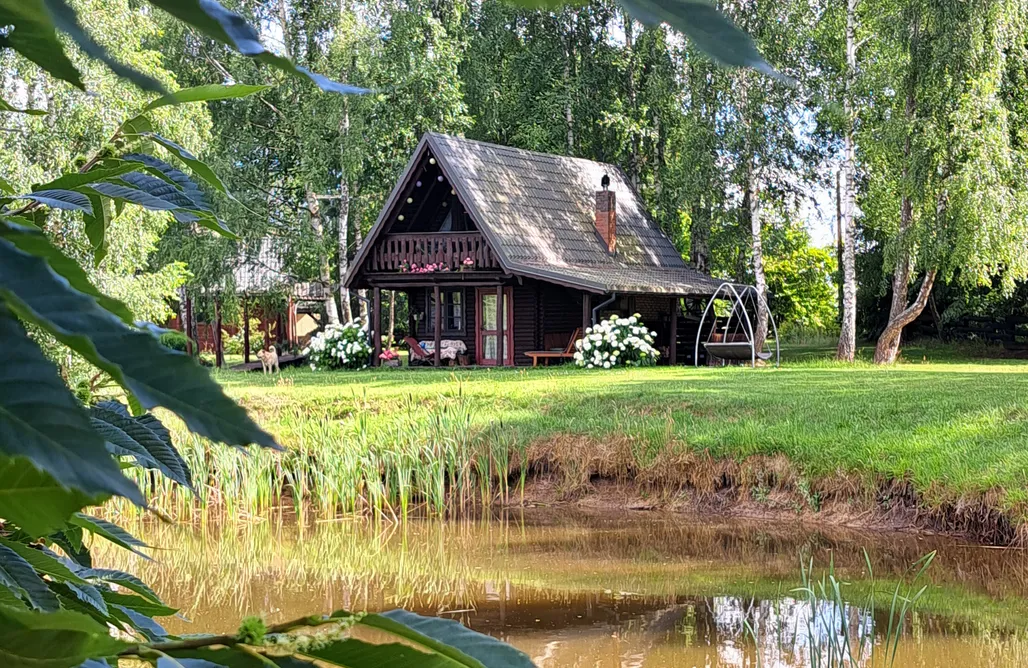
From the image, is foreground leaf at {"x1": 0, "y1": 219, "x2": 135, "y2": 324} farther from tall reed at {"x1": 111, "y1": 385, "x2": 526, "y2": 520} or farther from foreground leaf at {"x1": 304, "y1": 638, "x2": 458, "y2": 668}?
tall reed at {"x1": 111, "y1": 385, "x2": 526, "y2": 520}

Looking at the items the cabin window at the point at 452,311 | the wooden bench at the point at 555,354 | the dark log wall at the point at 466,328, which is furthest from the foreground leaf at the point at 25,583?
the cabin window at the point at 452,311

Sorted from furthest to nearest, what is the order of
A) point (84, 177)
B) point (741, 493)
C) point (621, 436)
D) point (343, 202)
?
point (343, 202)
point (621, 436)
point (741, 493)
point (84, 177)

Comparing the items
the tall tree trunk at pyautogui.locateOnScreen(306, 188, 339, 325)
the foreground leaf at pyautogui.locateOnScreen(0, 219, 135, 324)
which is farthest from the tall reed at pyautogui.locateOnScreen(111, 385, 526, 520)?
the tall tree trunk at pyautogui.locateOnScreen(306, 188, 339, 325)

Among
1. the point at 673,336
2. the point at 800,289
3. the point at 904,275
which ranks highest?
the point at 800,289

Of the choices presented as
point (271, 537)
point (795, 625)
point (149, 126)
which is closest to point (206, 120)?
point (271, 537)

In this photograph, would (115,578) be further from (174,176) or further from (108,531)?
(174,176)

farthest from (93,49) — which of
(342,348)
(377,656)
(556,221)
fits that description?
(556,221)

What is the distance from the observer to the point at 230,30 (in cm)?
41

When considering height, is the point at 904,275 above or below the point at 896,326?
above

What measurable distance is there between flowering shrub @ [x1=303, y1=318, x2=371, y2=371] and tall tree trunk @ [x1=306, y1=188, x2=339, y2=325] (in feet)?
13.8

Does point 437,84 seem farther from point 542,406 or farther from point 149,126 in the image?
point 149,126

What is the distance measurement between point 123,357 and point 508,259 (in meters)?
20.7

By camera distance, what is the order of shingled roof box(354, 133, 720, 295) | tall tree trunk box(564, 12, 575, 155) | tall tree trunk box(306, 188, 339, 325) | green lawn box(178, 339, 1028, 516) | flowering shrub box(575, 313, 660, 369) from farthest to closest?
tall tree trunk box(564, 12, 575, 155)
tall tree trunk box(306, 188, 339, 325)
shingled roof box(354, 133, 720, 295)
flowering shrub box(575, 313, 660, 369)
green lawn box(178, 339, 1028, 516)

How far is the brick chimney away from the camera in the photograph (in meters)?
24.0
